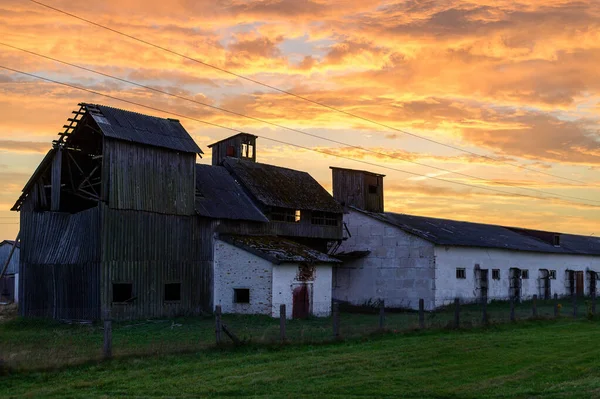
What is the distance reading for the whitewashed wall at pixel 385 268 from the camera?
48.2 m

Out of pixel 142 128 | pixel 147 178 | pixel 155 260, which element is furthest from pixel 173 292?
pixel 142 128

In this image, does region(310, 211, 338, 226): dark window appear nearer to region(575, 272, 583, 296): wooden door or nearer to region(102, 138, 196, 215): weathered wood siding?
region(102, 138, 196, 215): weathered wood siding

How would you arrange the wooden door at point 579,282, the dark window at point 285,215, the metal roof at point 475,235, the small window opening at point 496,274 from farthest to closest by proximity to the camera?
the wooden door at point 579,282, the small window opening at point 496,274, the metal roof at point 475,235, the dark window at point 285,215

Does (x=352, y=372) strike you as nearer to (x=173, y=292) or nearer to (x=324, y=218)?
(x=173, y=292)

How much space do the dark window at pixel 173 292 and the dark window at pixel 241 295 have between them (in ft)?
10.1

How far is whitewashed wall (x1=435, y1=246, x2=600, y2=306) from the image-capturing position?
48906 millimetres

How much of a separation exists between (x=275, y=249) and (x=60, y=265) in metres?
11.7

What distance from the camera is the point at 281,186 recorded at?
5134 cm

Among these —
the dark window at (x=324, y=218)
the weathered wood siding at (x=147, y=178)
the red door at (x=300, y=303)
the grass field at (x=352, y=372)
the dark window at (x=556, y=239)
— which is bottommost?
the grass field at (x=352, y=372)

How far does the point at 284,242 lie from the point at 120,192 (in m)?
11.3

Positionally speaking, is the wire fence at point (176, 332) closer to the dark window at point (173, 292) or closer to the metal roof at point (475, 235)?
the dark window at point (173, 292)

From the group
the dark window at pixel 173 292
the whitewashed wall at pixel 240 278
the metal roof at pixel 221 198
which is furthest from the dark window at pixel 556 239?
the dark window at pixel 173 292

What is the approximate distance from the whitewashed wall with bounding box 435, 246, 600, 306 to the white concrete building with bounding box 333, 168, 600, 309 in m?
0.07

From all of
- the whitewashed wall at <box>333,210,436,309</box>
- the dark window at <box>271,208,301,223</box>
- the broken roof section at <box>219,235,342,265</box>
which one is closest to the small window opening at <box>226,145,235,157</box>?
the dark window at <box>271,208,301,223</box>
